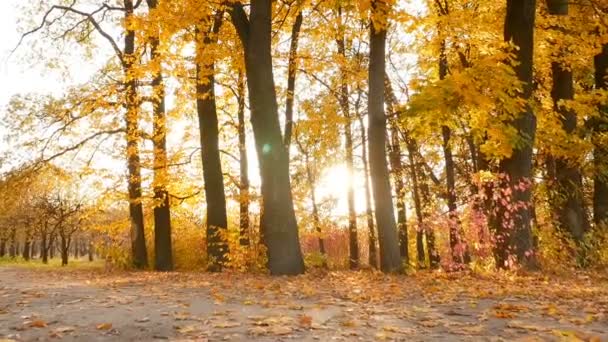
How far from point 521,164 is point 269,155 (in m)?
4.88

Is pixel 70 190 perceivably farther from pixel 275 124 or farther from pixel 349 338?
pixel 349 338

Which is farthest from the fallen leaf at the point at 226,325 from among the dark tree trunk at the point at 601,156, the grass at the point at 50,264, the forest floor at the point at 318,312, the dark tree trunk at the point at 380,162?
the grass at the point at 50,264

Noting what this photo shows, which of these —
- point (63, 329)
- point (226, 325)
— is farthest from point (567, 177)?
point (63, 329)

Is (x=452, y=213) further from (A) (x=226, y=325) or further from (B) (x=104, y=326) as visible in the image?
(B) (x=104, y=326)

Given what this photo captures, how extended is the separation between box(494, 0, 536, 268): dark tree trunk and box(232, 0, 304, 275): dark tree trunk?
404 centimetres

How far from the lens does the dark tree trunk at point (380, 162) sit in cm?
1053

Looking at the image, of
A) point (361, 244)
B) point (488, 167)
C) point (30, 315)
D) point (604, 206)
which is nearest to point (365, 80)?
point (488, 167)

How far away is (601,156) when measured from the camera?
535 inches

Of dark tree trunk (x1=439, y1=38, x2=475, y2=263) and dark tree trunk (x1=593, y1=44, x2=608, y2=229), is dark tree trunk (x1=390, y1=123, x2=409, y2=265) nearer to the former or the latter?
dark tree trunk (x1=439, y1=38, x2=475, y2=263)

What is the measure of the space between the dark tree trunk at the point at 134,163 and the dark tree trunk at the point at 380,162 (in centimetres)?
675

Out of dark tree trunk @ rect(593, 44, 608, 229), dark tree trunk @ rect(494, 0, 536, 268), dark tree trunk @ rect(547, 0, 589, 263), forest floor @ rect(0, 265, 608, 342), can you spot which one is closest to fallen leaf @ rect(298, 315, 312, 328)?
forest floor @ rect(0, 265, 608, 342)

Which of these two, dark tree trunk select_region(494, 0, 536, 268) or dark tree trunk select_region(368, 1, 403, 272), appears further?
dark tree trunk select_region(368, 1, 403, 272)

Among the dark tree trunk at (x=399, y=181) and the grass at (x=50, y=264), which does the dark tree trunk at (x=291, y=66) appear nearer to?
the dark tree trunk at (x=399, y=181)

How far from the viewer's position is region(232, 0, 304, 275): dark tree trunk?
33.2ft
